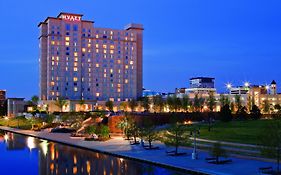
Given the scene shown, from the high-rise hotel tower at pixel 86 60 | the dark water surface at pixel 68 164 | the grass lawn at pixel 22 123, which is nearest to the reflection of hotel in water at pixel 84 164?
the dark water surface at pixel 68 164

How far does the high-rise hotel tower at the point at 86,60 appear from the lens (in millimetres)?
173000

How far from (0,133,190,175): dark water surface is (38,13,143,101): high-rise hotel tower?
4848 inches

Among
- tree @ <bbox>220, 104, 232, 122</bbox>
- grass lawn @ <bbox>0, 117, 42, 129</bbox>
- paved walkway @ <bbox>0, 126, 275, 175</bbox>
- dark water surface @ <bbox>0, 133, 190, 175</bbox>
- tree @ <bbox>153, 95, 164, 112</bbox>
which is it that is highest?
tree @ <bbox>153, 95, 164, 112</bbox>

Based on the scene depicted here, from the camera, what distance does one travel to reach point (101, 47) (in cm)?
18300

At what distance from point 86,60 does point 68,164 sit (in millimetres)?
142788

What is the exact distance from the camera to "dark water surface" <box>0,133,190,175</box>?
3444 cm

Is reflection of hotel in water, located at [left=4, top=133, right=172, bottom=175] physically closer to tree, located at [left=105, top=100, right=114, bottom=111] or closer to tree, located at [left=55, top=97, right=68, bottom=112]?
tree, located at [left=55, top=97, right=68, bottom=112]

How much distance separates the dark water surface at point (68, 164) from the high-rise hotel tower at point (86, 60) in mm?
123130

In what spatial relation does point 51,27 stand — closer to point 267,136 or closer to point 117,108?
point 117,108

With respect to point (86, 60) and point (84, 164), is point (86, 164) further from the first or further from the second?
point (86, 60)

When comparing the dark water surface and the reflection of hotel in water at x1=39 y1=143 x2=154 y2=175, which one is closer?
the dark water surface

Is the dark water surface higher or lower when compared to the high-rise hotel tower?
lower

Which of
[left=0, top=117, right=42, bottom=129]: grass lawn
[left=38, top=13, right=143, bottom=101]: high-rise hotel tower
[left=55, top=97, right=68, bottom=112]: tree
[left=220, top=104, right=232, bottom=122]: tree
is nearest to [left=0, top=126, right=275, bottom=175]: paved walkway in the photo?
[left=220, top=104, right=232, bottom=122]: tree

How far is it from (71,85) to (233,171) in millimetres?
149509
